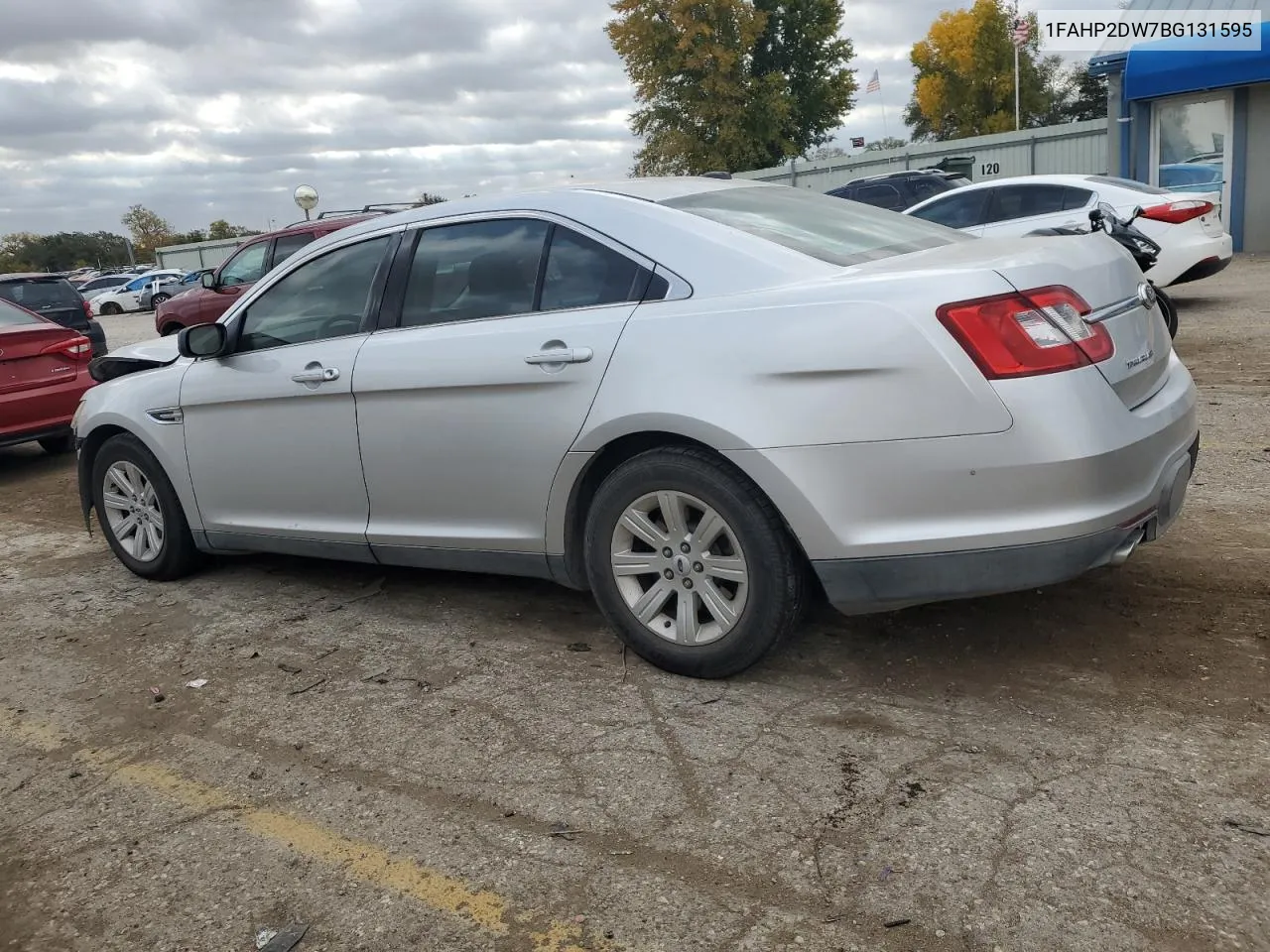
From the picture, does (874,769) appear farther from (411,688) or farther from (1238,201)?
(1238,201)

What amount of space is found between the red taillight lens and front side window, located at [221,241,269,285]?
3732mm

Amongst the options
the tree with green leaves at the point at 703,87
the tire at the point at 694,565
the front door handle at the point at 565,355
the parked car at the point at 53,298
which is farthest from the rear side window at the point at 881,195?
the tree with green leaves at the point at 703,87

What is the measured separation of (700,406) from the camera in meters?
3.27

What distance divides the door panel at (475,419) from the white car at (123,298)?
38240 millimetres

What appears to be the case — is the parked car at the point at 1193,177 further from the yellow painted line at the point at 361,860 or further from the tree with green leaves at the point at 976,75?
the tree with green leaves at the point at 976,75

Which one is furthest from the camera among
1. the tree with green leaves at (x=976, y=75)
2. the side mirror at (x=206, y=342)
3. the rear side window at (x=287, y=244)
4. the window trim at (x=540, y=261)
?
the tree with green leaves at (x=976, y=75)

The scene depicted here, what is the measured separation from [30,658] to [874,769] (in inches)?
139

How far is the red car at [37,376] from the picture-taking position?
27.3 ft

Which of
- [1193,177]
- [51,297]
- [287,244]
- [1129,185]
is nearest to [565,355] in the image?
[1129,185]

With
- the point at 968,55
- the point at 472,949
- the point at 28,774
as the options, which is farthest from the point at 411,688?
the point at 968,55

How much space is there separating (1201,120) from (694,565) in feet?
60.9

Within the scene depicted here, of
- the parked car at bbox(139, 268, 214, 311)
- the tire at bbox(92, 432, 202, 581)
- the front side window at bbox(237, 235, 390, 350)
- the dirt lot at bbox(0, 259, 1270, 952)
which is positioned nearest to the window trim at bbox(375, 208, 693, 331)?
the front side window at bbox(237, 235, 390, 350)

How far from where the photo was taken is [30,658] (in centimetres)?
452

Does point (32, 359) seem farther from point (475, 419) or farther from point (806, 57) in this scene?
point (806, 57)
